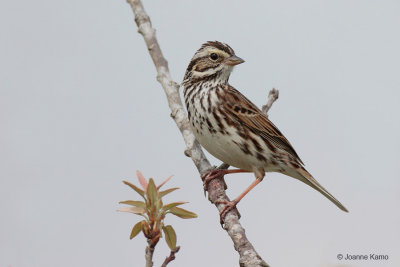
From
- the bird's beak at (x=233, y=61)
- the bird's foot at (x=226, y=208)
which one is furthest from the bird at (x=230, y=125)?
the bird's foot at (x=226, y=208)

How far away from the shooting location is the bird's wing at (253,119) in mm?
7328

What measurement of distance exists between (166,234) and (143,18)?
4.64 meters

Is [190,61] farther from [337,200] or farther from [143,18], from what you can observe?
[337,200]

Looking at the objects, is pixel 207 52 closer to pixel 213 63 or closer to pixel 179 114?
pixel 213 63

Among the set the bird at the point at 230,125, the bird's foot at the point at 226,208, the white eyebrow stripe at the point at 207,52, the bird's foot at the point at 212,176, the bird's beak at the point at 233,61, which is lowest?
the bird's foot at the point at 226,208

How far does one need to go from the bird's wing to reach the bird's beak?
1.12ft

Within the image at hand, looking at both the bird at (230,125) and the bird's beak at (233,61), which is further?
the bird's beak at (233,61)

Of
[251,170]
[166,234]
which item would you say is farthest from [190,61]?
[166,234]

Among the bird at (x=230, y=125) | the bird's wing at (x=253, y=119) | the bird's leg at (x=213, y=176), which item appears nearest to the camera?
the bird's leg at (x=213, y=176)

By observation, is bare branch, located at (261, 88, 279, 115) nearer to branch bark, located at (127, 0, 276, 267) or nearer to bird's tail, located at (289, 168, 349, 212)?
branch bark, located at (127, 0, 276, 267)

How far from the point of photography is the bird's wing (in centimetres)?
733

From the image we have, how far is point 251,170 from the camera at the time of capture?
7.50 m

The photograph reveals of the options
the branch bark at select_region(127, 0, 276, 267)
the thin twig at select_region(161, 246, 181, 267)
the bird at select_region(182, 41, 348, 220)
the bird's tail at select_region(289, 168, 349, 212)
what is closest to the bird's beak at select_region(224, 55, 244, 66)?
the bird at select_region(182, 41, 348, 220)

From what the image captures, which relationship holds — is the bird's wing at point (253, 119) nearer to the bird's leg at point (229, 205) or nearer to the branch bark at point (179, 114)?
the branch bark at point (179, 114)
